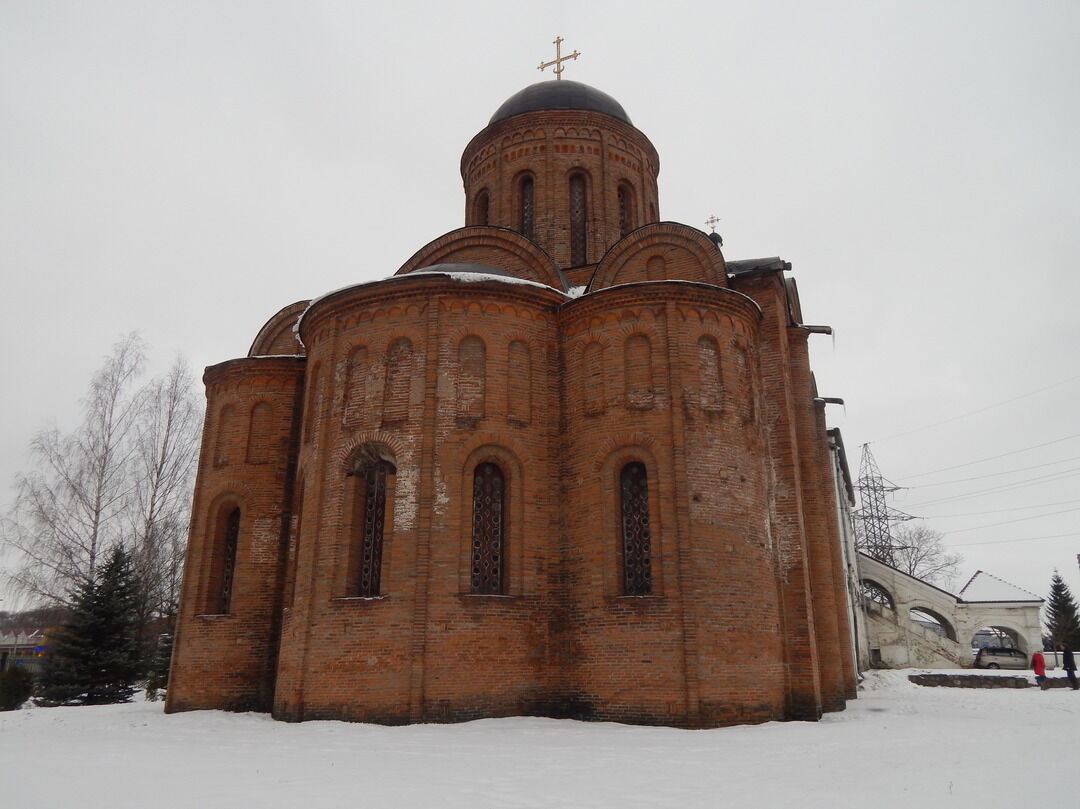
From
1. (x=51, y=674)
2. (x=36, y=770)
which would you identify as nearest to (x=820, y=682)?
(x=36, y=770)

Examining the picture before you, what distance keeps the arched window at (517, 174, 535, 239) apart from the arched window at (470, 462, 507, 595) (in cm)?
743

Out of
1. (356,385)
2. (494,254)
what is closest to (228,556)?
(356,385)

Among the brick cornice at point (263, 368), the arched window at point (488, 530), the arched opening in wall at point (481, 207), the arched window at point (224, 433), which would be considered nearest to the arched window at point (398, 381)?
the arched window at point (488, 530)

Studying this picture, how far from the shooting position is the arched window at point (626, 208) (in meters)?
17.2

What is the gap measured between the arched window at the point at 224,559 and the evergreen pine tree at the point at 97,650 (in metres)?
4.47

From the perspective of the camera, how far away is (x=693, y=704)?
9.57 metres

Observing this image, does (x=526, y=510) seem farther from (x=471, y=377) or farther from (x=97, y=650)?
(x=97, y=650)

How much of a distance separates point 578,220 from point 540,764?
1224cm

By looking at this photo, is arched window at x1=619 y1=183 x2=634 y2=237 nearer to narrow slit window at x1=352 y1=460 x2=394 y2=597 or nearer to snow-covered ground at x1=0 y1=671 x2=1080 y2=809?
narrow slit window at x1=352 y1=460 x2=394 y2=597

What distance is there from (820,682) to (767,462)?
3.42 meters

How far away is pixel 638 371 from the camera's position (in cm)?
1126

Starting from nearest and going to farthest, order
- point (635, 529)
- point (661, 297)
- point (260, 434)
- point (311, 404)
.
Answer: point (635, 529)
point (661, 297)
point (311, 404)
point (260, 434)

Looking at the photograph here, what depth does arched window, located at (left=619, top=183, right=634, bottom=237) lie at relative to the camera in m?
17.2

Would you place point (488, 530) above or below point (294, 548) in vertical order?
above
